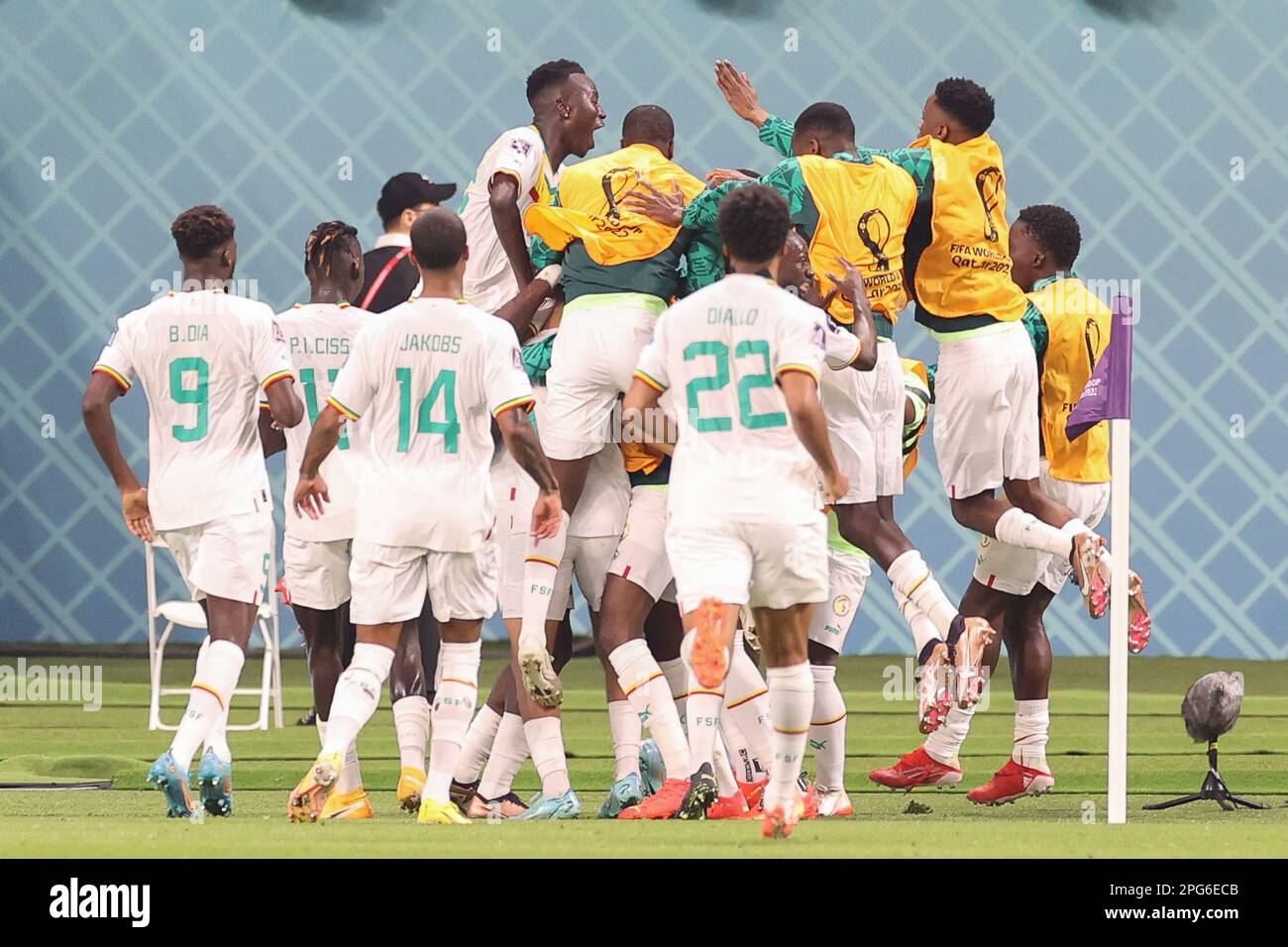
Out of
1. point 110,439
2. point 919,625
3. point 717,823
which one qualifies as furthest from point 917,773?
point 110,439

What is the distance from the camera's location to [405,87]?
12250 millimetres


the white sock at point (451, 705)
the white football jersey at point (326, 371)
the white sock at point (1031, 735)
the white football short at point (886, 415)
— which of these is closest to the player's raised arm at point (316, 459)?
the white sock at point (451, 705)

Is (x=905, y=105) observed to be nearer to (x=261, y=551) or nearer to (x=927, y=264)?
(x=927, y=264)

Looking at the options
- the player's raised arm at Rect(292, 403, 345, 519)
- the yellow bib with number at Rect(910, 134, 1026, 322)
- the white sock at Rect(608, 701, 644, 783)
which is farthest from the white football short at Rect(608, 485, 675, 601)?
the yellow bib with number at Rect(910, 134, 1026, 322)

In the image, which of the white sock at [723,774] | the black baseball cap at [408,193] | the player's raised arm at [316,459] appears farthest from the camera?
the black baseball cap at [408,193]

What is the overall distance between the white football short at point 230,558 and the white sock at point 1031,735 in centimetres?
267

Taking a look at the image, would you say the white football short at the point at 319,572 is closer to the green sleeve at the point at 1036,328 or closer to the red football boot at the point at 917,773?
the red football boot at the point at 917,773

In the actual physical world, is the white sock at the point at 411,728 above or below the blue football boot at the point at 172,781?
above

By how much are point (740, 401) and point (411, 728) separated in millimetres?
1875

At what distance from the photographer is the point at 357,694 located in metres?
5.72

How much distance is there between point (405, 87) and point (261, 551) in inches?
259

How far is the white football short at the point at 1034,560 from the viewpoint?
7.21 metres
